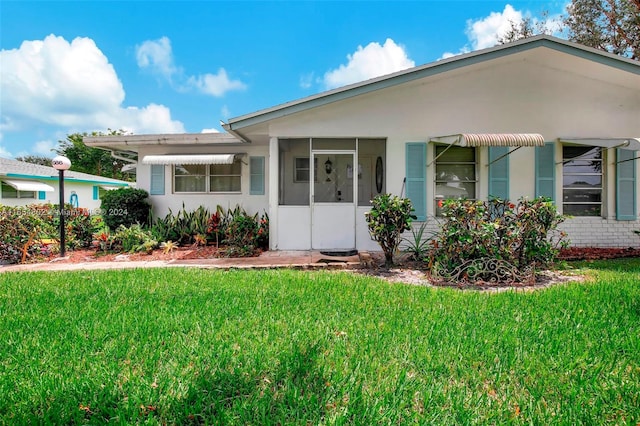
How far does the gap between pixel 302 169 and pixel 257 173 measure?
282 centimetres

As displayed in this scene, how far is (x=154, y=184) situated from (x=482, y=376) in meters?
10.7

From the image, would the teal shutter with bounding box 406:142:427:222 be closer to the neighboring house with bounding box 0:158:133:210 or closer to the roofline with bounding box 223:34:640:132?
the roofline with bounding box 223:34:640:132

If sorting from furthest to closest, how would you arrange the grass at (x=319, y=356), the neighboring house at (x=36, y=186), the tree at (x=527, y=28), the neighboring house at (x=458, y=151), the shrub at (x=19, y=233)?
the neighboring house at (x=36, y=186)
the tree at (x=527, y=28)
the neighboring house at (x=458, y=151)
the shrub at (x=19, y=233)
the grass at (x=319, y=356)

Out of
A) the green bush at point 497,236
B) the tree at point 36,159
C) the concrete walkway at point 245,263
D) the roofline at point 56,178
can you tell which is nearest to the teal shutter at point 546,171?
the green bush at point 497,236

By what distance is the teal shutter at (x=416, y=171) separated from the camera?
8.13 metres

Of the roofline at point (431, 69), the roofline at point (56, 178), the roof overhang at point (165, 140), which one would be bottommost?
the roofline at point (56, 178)

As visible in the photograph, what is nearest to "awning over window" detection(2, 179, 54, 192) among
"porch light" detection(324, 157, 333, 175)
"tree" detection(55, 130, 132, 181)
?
"tree" detection(55, 130, 132, 181)

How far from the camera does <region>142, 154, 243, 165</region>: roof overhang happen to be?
9.78m

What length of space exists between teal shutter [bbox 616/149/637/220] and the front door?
6.47 m

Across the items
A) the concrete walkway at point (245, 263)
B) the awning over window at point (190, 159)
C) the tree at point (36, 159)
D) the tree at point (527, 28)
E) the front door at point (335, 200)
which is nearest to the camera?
the concrete walkway at point (245, 263)

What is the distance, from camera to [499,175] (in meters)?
8.19

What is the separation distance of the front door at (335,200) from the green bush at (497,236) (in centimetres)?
269

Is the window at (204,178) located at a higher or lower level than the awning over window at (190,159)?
lower

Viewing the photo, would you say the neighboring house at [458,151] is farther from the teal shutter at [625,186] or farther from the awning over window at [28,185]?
the awning over window at [28,185]
